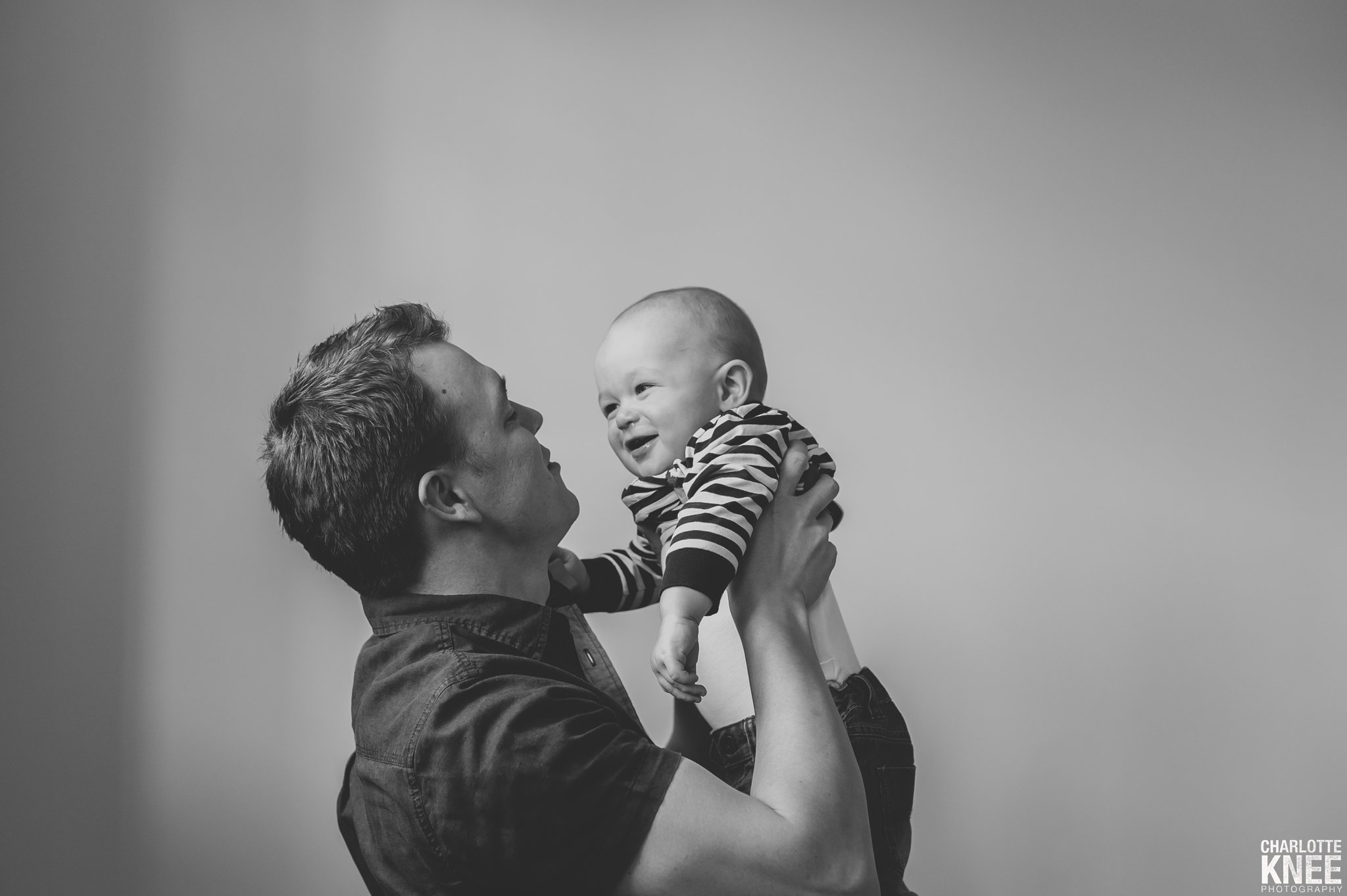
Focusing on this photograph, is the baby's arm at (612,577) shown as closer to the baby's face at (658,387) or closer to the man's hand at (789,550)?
the baby's face at (658,387)

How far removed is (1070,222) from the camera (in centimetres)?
259

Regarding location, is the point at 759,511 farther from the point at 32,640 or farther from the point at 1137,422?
the point at 1137,422

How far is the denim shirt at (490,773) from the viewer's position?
101 centimetres

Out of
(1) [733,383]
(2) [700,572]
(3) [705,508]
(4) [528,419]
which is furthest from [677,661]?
(1) [733,383]

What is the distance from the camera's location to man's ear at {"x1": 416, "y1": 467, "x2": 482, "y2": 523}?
4.04ft

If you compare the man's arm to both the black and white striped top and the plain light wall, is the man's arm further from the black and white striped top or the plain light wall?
the plain light wall

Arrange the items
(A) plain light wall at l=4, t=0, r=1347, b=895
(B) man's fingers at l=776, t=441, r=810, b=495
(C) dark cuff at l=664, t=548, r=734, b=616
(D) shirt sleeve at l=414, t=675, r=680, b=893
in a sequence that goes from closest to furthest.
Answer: (D) shirt sleeve at l=414, t=675, r=680, b=893
(C) dark cuff at l=664, t=548, r=734, b=616
(B) man's fingers at l=776, t=441, r=810, b=495
(A) plain light wall at l=4, t=0, r=1347, b=895

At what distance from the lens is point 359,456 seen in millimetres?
1206

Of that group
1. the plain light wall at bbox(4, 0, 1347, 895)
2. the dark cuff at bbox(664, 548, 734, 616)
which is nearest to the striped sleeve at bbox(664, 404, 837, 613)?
the dark cuff at bbox(664, 548, 734, 616)

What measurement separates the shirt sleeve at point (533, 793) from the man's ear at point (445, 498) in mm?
265

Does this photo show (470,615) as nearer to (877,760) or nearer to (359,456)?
(359,456)

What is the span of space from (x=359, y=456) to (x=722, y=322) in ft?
2.05

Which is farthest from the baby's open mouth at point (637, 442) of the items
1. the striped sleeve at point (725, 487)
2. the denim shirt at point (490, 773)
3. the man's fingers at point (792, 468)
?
the denim shirt at point (490, 773)

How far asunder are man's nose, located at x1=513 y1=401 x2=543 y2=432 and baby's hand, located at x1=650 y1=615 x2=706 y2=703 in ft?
1.32
